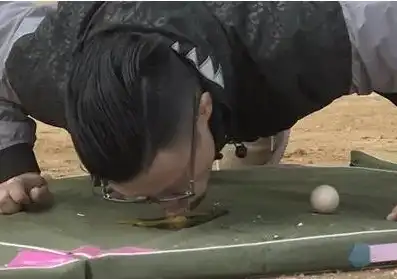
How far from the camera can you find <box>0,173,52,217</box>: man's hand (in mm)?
1031

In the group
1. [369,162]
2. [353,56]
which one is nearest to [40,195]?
[353,56]

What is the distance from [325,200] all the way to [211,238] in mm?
166

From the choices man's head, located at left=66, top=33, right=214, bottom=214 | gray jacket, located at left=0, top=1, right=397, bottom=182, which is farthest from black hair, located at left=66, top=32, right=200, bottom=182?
gray jacket, located at left=0, top=1, right=397, bottom=182

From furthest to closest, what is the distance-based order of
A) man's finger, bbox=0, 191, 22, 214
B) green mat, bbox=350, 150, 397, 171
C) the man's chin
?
green mat, bbox=350, 150, 397, 171, man's finger, bbox=0, 191, 22, 214, the man's chin

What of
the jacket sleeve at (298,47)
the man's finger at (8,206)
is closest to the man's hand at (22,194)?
the man's finger at (8,206)

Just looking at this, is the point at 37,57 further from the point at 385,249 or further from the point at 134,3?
the point at 385,249

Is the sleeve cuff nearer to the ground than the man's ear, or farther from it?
nearer to the ground

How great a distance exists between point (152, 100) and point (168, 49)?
62 mm

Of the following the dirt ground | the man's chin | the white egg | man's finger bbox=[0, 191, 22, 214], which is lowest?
the dirt ground

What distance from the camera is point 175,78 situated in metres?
0.87

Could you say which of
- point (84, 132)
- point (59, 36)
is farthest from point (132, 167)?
point (59, 36)

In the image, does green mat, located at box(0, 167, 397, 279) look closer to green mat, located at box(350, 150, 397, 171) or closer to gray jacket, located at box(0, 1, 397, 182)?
gray jacket, located at box(0, 1, 397, 182)

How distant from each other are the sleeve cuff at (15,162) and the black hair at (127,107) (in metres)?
0.24

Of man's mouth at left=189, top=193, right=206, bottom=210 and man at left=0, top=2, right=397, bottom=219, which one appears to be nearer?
man at left=0, top=2, right=397, bottom=219
